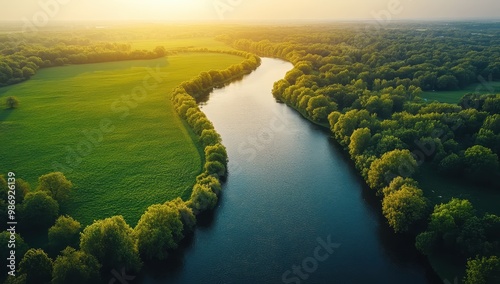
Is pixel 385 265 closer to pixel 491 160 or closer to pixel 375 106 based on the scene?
pixel 491 160

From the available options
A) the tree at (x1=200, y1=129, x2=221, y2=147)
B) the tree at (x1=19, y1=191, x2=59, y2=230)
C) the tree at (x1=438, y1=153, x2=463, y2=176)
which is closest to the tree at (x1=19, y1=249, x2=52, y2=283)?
the tree at (x1=19, y1=191, x2=59, y2=230)

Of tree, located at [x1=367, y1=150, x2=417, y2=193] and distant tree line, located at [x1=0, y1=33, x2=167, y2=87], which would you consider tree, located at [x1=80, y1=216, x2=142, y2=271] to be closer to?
tree, located at [x1=367, y1=150, x2=417, y2=193]

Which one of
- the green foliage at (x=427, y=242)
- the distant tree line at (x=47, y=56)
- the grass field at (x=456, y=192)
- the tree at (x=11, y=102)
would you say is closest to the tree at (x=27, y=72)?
the distant tree line at (x=47, y=56)

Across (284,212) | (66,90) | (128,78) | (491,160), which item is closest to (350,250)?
(284,212)

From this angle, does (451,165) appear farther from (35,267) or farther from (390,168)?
(35,267)

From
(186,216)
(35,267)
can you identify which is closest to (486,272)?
(186,216)

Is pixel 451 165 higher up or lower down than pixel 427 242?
lower down

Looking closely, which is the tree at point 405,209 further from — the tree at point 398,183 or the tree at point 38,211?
the tree at point 38,211
